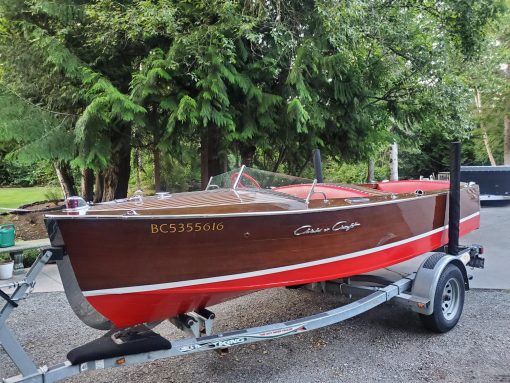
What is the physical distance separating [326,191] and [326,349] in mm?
1558


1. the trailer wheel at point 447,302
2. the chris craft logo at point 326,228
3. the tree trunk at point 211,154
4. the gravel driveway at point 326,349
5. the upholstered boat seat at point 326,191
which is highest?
the tree trunk at point 211,154

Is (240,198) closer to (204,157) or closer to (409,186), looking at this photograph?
(409,186)

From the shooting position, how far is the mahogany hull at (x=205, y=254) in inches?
104

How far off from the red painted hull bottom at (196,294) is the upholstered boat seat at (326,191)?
66cm

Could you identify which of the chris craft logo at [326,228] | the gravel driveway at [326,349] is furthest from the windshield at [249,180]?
the gravel driveway at [326,349]

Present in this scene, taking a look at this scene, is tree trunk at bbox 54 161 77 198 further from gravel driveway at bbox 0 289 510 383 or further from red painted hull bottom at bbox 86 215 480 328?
red painted hull bottom at bbox 86 215 480 328

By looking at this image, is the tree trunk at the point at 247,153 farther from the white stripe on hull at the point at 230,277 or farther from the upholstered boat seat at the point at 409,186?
the white stripe on hull at the point at 230,277

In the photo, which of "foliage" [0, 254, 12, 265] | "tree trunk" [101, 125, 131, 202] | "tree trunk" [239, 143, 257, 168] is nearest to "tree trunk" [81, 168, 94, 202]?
"tree trunk" [101, 125, 131, 202]

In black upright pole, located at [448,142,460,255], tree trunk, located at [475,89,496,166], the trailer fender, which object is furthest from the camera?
tree trunk, located at [475,89,496,166]

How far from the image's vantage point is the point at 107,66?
798 cm

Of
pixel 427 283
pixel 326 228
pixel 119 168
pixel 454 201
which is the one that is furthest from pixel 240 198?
pixel 119 168

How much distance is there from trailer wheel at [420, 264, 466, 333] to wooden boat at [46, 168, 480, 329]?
0.52 metres

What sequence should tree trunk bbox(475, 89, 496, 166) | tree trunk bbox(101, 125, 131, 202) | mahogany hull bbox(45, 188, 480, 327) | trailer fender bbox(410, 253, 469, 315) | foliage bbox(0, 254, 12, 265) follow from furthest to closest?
tree trunk bbox(475, 89, 496, 166) → tree trunk bbox(101, 125, 131, 202) → foliage bbox(0, 254, 12, 265) → trailer fender bbox(410, 253, 469, 315) → mahogany hull bbox(45, 188, 480, 327)

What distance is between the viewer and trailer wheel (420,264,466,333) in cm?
398
